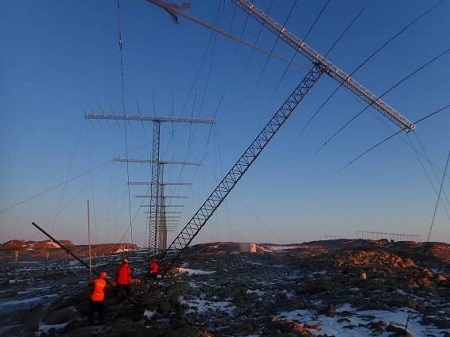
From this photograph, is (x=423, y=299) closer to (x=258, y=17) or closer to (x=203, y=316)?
(x=203, y=316)

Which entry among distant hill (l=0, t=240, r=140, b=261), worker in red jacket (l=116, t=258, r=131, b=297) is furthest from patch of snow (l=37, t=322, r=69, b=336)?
distant hill (l=0, t=240, r=140, b=261)

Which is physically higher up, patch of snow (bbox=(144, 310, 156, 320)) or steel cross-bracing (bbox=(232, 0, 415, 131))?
steel cross-bracing (bbox=(232, 0, 415, 131))

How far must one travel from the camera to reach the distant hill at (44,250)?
8719cm

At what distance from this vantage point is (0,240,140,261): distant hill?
8719 centimetres

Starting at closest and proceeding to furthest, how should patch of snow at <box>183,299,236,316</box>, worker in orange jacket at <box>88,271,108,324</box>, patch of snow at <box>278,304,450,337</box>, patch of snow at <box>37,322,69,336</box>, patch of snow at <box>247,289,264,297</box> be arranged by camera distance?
patch of snow at <box>278,304,450,337</box> < worker in orange jacket at <box>88,271,108,324</box> < patch of snow at <box>37,322,69,336</box> < patch of snow at <box>183,299,236,316</box> < patch of snow at <box>247,289,264,297</box>

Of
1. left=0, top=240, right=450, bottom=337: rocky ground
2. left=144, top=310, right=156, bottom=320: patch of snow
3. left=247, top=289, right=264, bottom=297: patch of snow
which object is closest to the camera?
left=0, top=240, right=450, bottom=337: rocky ground

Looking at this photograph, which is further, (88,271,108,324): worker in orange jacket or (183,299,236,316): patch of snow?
(183,299,236,316): patch of snow

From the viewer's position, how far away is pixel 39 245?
107m

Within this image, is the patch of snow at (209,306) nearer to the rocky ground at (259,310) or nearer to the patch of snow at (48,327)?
the rocky ground at (259,310)

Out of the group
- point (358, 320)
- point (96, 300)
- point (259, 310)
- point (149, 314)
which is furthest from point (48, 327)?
point (358, 320)

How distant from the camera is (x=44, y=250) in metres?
98.2

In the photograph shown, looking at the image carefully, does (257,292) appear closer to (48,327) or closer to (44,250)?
(48,327)

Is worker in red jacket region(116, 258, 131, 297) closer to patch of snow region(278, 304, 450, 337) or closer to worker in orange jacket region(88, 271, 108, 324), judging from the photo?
worker in orange jacket region(88, 271, 108, 324)

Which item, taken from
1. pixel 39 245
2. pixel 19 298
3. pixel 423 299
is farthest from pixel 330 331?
pixel 39 245
